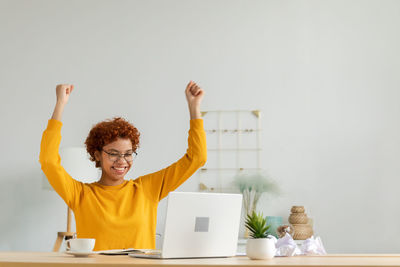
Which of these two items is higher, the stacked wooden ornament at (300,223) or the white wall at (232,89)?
the white wall at (232,89)

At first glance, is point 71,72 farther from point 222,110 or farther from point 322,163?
point 322,163

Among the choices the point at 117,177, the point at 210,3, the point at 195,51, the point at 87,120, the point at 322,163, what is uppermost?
the point at 210,3

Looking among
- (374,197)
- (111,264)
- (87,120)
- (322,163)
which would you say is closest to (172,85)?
(87,120)

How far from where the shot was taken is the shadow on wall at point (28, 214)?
14.8ft

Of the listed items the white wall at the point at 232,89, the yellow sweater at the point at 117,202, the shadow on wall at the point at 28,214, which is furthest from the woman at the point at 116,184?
the shadow on wall at the point at 28,214

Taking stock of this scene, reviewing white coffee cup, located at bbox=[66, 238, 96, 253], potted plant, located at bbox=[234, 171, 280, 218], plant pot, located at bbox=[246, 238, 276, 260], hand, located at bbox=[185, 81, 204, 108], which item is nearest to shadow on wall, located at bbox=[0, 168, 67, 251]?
potted plant, located at bbox=[234, 171, 280, 218]

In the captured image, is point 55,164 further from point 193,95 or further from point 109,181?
point 193,95

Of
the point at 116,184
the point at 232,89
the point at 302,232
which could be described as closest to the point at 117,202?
the point at 116,184

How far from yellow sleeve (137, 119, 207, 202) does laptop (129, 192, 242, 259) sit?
671 mm

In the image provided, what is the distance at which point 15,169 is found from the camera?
4.64m

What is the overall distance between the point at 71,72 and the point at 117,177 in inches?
95.6

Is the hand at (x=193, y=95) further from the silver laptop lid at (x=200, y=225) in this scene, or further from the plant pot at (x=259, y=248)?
the plant pot at (x=259, y=248)

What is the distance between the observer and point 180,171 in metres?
2.62

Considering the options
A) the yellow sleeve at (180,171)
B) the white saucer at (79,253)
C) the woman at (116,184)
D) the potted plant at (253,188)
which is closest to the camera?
the white saucer at (79,253)
